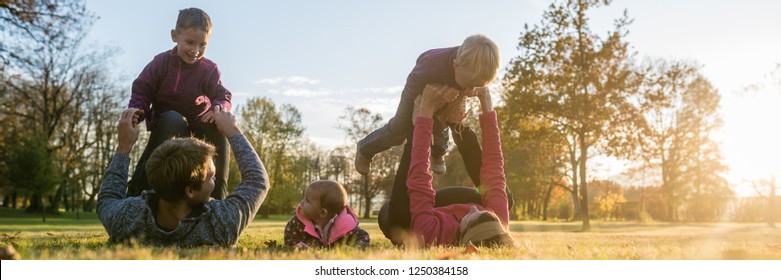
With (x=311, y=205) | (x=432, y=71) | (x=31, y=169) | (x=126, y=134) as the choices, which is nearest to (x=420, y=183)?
(x=311, y=205)

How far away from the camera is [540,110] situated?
67.3 ft

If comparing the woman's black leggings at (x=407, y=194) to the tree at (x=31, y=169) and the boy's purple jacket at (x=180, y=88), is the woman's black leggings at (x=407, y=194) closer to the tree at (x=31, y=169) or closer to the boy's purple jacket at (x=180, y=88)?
the boy's purple jacket at (x=180, y=88)

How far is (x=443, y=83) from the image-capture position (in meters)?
4.82

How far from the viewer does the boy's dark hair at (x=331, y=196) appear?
4.22 metres

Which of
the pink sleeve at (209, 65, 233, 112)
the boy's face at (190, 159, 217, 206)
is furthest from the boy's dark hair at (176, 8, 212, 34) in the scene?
the boy's face at (190, 159, 217, 206)

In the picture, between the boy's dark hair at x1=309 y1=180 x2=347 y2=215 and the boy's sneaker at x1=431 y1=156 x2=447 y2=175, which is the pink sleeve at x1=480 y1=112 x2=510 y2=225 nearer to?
the boy's dark hair at x1=309 y1=180 x2=347 y2=215

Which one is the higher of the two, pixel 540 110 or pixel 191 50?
pixel 540 110

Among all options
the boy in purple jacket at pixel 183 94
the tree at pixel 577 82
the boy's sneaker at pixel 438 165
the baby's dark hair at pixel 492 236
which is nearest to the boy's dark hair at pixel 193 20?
the boy in purple jacket at pixel 183 94

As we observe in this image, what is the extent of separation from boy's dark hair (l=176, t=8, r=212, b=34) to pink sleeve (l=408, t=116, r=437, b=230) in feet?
6.89

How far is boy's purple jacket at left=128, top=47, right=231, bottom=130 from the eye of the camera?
4805 mm

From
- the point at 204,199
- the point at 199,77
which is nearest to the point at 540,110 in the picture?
the point at 199,77

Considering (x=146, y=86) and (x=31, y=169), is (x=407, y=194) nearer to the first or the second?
(x=146, y=86)
